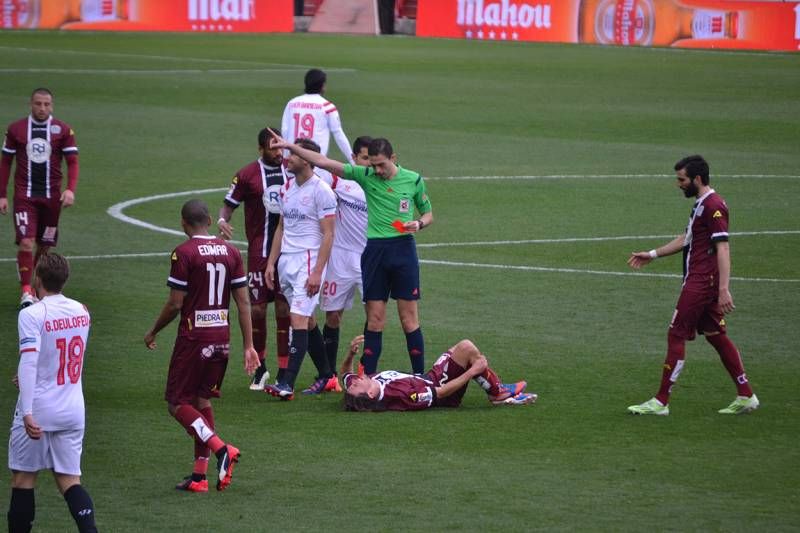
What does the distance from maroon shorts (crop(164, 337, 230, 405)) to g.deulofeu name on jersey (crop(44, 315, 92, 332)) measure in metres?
1.70

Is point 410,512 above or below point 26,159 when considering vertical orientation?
below

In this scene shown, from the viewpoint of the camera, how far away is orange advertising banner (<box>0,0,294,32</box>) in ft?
193

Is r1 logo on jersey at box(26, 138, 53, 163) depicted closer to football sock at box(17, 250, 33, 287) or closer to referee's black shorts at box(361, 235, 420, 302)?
football sock at box(17, 250, 33, 287)

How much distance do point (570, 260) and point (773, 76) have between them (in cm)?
2631

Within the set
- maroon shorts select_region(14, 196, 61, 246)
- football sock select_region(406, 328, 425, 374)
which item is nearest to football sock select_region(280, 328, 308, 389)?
football sock select_region(406, 328, 425, 374)

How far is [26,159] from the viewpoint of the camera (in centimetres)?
1672

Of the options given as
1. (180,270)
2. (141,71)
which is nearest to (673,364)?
(180,270)

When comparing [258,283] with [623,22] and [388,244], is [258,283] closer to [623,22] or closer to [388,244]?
[388,244]

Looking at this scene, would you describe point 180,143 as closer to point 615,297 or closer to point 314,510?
point 615,297

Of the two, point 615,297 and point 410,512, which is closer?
point 410,512

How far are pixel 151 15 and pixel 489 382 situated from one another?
165 feet

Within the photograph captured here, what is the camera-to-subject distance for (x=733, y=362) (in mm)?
11977

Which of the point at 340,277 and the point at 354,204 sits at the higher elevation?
the point at 354,204

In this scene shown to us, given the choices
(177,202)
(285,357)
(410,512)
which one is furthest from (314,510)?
(177,202)
